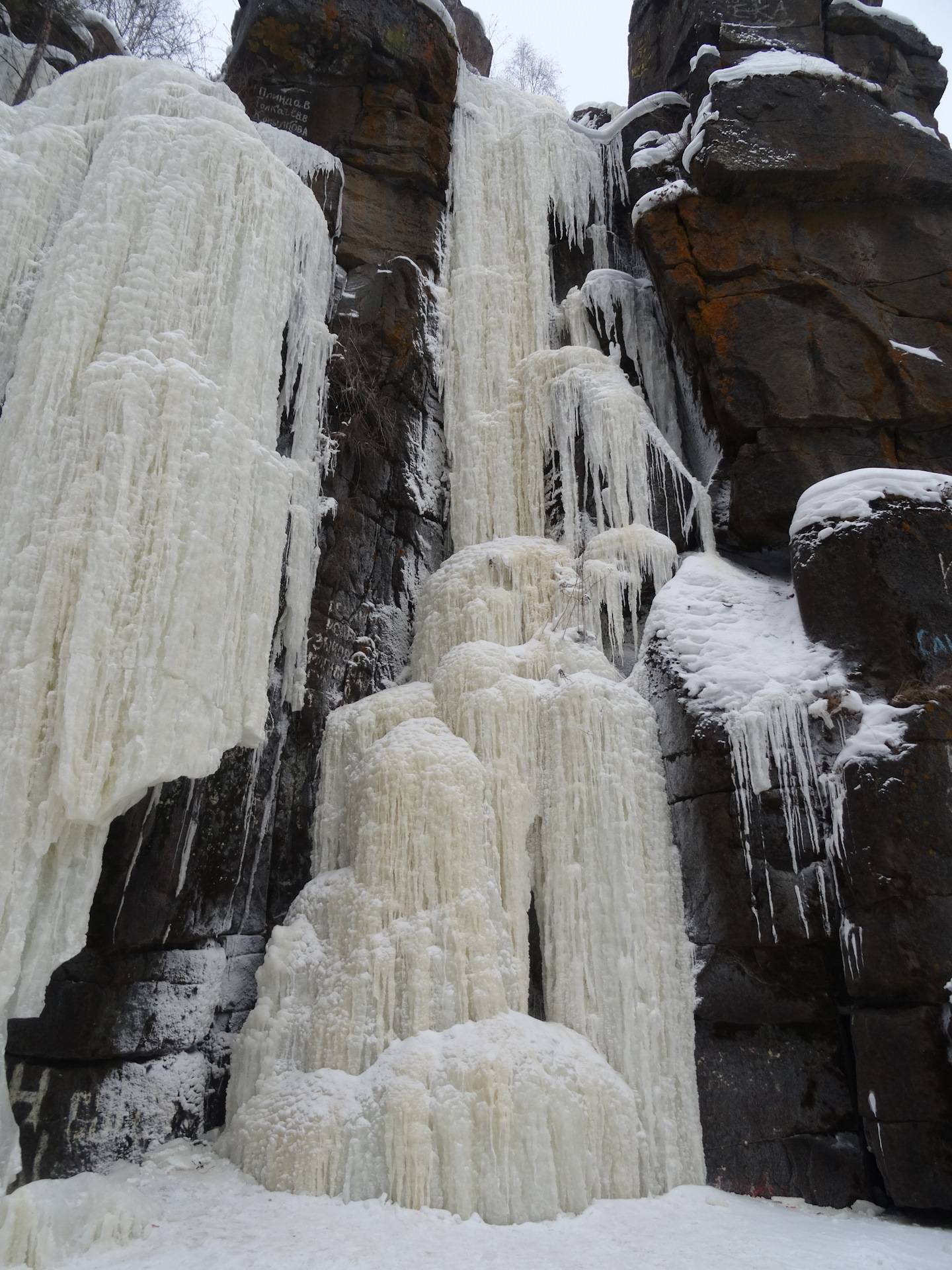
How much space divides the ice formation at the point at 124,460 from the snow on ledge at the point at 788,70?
16.1ft

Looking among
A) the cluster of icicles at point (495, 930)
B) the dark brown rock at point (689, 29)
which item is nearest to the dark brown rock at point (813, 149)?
the dark brown rock at point (689, 29)

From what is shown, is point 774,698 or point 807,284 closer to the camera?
point 774,698

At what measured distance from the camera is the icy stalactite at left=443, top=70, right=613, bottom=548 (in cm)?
891

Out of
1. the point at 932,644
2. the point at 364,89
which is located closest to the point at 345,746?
the point at 932,644

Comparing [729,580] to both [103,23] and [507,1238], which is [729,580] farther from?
[103,23]

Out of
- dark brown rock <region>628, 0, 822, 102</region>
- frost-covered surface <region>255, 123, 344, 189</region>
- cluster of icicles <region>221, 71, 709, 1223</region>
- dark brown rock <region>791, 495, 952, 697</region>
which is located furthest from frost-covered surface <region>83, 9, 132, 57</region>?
dark brown rock <region>791, 495, 952, 697</region>

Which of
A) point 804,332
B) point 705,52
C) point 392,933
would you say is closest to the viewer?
point 392,933

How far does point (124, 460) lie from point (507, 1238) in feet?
14.9

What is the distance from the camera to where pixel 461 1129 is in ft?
14.6

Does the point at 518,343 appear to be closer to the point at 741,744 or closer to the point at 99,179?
the point at 99,179

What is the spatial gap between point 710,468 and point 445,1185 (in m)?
6.48

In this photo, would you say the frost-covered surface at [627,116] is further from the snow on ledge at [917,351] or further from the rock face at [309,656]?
the snow on ledge at [917,351]

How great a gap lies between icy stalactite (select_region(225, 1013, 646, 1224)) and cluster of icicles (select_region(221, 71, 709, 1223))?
0.4 inches

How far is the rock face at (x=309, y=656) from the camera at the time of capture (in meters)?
5.59
